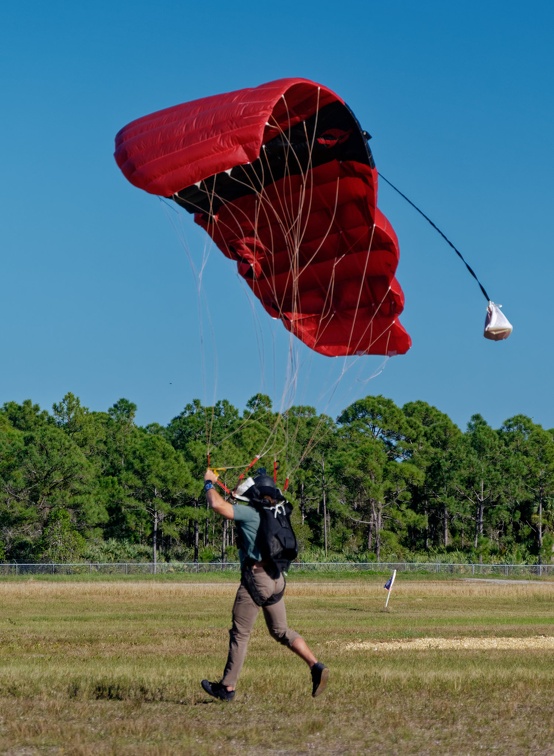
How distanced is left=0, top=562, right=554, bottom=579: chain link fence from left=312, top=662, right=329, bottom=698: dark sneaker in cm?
4545

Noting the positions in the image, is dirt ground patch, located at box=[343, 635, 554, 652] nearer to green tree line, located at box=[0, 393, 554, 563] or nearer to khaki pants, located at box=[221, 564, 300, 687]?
khaki pants, located at box=[221, 564, 300, 687]

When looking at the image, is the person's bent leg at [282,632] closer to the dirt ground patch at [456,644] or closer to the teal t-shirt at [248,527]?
the teal t-shirt at [248,527]

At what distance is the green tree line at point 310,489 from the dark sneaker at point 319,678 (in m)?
50.6

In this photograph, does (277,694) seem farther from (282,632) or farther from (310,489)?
(310,489)

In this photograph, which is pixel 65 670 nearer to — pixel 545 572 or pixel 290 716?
pixel 290 716

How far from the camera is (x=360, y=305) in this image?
1712 cm

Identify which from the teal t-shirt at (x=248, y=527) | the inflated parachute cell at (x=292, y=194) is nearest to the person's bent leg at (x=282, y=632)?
the teal t-shirt at (x=248, y=527)

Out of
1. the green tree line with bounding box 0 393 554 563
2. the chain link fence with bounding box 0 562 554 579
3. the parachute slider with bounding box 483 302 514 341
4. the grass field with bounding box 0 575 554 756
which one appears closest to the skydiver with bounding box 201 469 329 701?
the grass field with bounding box 0 575 554 756

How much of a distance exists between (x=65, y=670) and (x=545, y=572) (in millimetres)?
49088

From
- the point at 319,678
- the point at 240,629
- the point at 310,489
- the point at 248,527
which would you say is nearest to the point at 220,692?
the point at 240,629

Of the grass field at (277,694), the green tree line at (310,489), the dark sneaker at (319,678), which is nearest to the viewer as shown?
the grass field at (277,694)

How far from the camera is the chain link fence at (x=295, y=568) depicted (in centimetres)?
5331

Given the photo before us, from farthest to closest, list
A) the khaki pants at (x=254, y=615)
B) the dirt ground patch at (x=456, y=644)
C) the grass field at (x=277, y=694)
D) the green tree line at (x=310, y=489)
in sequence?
the green tree line at (x=310, y=489) → the dirt ground patch at (x=456, y=644) → the khaki pants at (x=254, y=615) → the grass field at (x=277, y=694)

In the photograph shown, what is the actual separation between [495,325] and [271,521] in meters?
6.07
